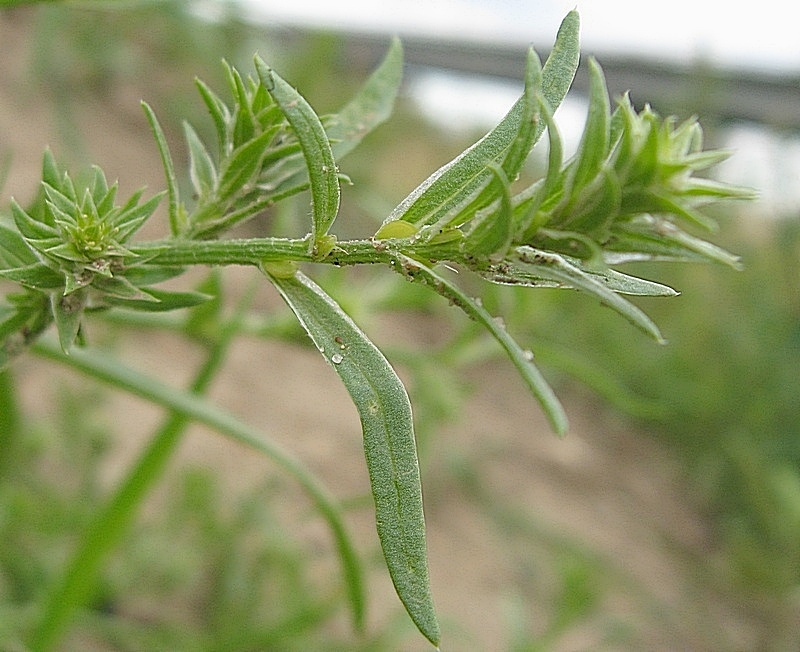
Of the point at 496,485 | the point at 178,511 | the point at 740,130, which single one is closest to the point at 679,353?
the point at 496,485

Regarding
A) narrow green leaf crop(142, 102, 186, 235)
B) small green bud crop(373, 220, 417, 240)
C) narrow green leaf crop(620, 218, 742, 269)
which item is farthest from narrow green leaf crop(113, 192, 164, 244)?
narrow green leaf crop(620, 218, 742, 269)

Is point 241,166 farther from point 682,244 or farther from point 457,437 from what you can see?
point 457,437

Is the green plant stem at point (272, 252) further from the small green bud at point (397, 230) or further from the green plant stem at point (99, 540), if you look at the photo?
the green plant stem at point (99, 540)

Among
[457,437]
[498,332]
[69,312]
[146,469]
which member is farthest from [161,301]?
[457,437]

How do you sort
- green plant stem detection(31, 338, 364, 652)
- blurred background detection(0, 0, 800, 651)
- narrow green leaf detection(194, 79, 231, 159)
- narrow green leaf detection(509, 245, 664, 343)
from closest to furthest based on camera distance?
narrow green leaf detection(509, 245, 664, 343) → narrow green leaf detection(194, 79, 231, 159) → green plant stem detection(31, 338, 364, 652) → blurred background detection(0, 0, 800, 651)

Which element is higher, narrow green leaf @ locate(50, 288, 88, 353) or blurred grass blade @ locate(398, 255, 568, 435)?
blurred grass blade @ locate(398, 255, 568, 435)

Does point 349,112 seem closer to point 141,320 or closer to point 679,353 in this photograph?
point 141,320

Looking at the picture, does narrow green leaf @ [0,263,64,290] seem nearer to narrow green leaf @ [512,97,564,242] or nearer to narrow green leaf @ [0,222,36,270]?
narrow green leaf @ [0,222,36,270]

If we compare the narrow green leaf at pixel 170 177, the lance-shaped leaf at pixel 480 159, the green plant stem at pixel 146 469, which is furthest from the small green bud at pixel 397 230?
the green plant stem at pixel 146 469
